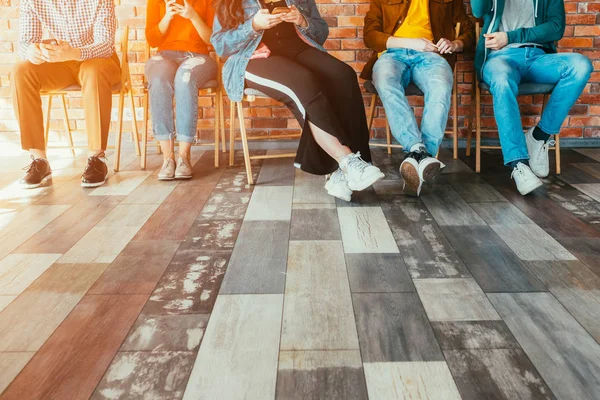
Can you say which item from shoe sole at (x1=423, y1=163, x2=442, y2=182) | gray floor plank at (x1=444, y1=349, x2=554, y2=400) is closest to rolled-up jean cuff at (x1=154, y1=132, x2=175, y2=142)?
shoe sole at (x1=423, y1=163, x2=442, y2=182)

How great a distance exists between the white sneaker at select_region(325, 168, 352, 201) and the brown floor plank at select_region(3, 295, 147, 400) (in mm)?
1198

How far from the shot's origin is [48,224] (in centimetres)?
242

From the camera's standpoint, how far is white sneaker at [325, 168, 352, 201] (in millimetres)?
2697

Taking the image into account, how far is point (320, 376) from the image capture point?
51.9 inches

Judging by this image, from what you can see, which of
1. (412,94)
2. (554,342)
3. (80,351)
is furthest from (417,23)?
(80,351)

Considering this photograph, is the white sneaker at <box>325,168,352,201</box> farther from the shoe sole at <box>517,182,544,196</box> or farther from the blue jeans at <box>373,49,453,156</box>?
Result: the shoe sole at <box>517,182,544,196</box>

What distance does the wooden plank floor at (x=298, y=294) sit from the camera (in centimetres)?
132

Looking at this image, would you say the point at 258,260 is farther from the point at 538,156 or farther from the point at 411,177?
the point at 538,156

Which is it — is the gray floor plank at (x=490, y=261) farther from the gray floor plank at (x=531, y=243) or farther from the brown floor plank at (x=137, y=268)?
the brown floor plank at (x=137, y=268)

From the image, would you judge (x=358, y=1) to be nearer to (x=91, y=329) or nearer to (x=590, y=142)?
(x=590, y=142)

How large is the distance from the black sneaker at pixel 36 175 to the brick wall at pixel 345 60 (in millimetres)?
986

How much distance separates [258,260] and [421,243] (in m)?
0.61

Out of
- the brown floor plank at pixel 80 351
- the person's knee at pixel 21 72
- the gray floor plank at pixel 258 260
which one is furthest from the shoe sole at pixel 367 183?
the person's knee at pixel 21 72

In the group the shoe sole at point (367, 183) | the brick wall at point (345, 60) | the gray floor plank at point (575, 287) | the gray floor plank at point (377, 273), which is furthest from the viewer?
the brick wall at point (345, 60)
